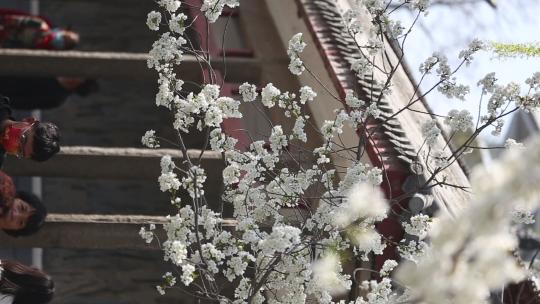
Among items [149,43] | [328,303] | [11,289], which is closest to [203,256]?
[328,303]

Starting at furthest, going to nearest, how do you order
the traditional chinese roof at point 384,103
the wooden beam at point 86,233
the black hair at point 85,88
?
the black hair at point 85,88 < the wooden beam at point 86,233 < the traditional chinese roof at point 384,103

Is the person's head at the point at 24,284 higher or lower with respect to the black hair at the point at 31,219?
lower

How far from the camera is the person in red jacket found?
863 cm

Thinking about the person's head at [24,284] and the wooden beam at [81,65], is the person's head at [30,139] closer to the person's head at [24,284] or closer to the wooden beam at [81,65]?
the person's head at [24,284]

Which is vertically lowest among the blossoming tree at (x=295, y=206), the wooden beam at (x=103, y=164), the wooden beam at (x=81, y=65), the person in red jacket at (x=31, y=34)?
the blossoming tree at (x=295, y=206)

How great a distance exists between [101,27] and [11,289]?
5.57 meters

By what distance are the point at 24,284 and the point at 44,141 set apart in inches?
29.4

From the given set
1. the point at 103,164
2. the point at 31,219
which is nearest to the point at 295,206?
the point at 31,219

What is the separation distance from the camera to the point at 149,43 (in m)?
10.7

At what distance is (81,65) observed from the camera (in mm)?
7906

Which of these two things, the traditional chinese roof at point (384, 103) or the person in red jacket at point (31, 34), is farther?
the person in red jacket at point (31, 34)

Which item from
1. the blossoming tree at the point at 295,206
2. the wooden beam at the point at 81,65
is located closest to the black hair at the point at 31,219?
the blossoming tree at the point at 295,206

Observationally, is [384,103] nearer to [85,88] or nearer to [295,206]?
[295,206]

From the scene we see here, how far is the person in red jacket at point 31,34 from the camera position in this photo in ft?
28.3
